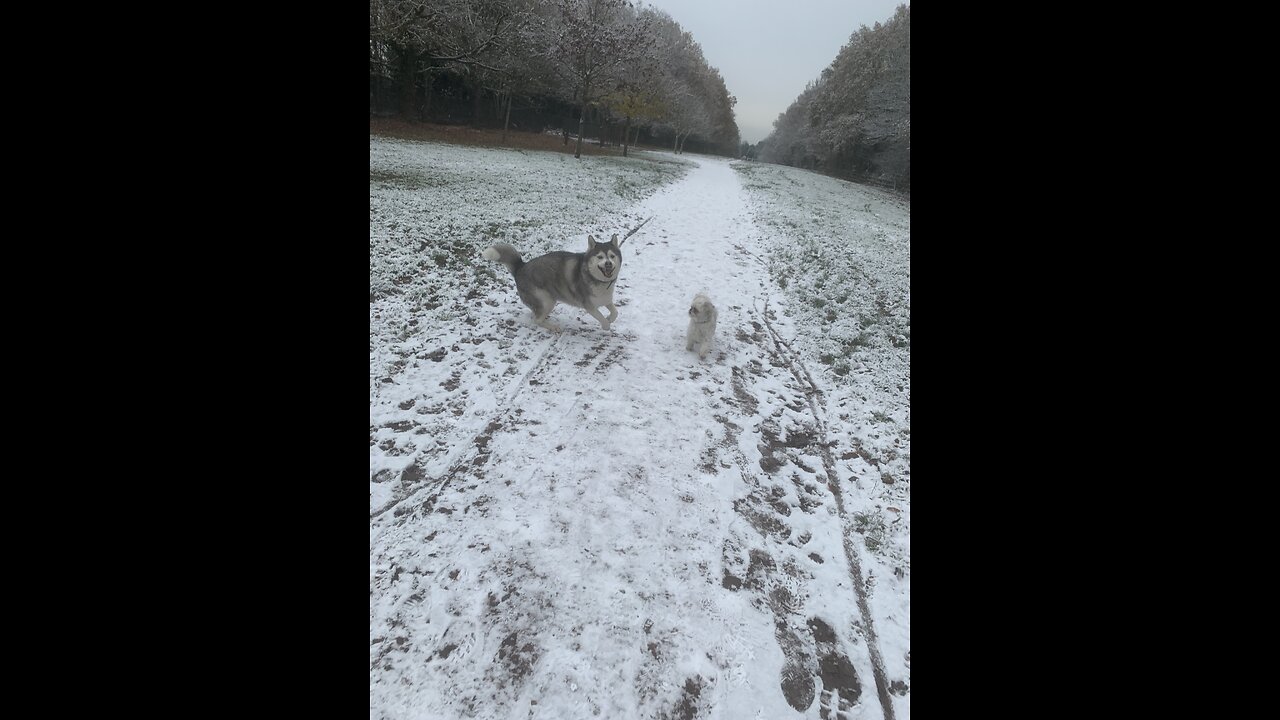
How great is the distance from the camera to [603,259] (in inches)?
211

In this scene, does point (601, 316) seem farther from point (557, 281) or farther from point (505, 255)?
point (505, 255)

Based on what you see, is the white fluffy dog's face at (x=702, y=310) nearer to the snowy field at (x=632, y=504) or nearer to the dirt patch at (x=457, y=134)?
the snowy field at (x=632, y=504)

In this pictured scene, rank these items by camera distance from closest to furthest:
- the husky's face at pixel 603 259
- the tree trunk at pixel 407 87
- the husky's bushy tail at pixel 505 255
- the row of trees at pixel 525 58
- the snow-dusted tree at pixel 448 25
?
the husky's face at pixel 603 259 → the husky's bushy tail at pixel 505 255 → the snow-dusted tree at pixel 448 25 → the row of trees at pixel 525 58 → the tree trunk at pixel 407 87

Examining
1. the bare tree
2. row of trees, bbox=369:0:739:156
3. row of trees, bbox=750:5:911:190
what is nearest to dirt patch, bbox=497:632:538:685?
row of trees, bbox=369:0:739:156

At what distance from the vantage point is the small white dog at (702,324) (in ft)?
17.8

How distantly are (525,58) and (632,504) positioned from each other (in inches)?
1188

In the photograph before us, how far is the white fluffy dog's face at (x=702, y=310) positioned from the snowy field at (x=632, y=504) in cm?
50

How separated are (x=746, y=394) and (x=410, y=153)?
1996 centimetres

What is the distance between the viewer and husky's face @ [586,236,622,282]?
5.39 meters

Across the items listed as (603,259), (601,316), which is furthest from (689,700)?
(601,316)

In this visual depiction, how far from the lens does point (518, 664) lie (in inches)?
92.0

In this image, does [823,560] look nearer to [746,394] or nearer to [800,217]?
[746,394]

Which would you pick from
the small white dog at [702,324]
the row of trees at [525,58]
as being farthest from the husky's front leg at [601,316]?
the row of trees at [525,58]
